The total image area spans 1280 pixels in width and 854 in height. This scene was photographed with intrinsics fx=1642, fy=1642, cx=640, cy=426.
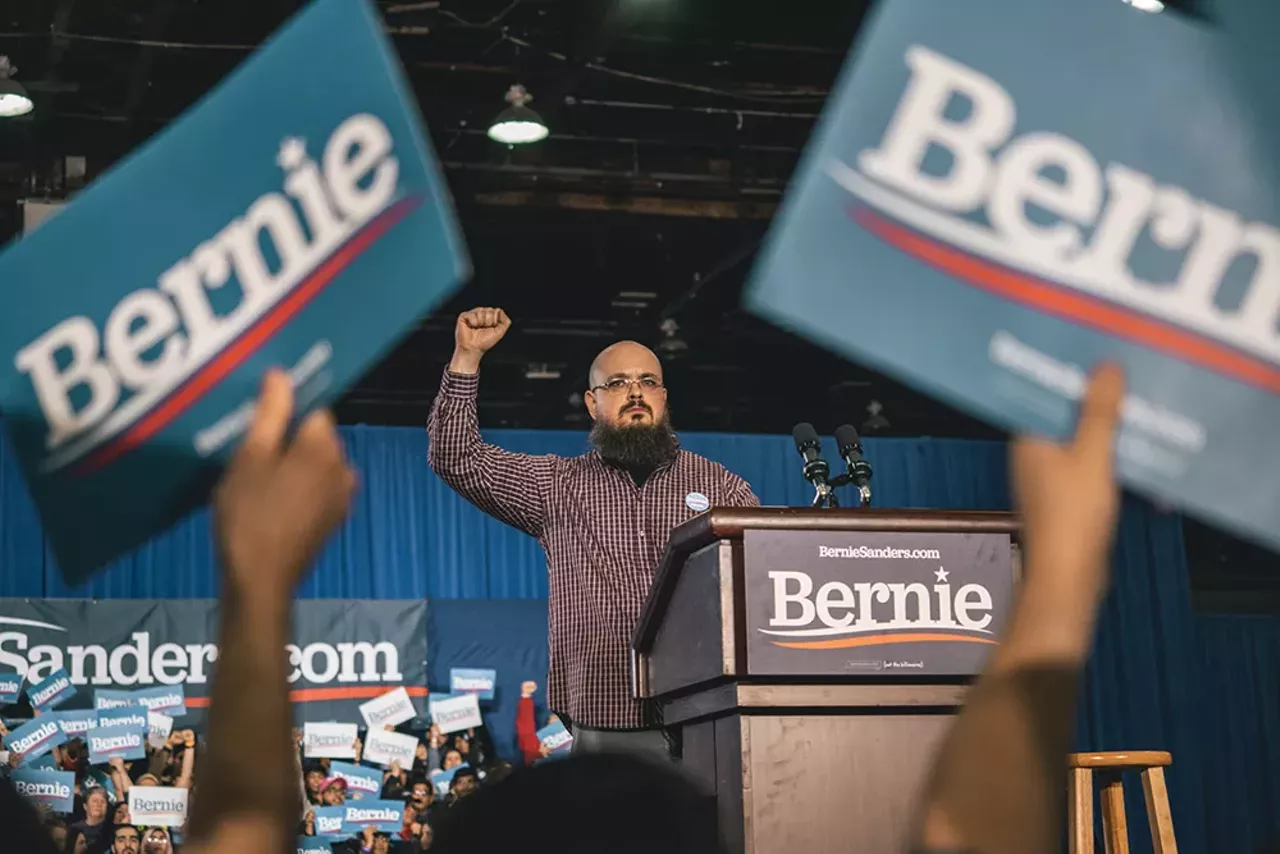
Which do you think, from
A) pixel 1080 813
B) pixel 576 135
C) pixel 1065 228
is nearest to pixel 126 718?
pixel 576 135

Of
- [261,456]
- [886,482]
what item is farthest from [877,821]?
[886,482]

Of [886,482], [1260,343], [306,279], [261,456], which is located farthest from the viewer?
[886,482]

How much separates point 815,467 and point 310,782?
17.2 feet

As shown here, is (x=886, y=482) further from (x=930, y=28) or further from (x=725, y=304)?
(x=930, y=28)

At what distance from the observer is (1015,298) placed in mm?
1098

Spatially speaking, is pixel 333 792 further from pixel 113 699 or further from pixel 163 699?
pixel 113 699

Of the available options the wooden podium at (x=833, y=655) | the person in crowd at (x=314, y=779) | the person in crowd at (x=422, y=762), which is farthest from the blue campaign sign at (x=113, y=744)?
the wooden podium at (x=833, y=655)

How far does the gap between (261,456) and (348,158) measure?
1.34 ft

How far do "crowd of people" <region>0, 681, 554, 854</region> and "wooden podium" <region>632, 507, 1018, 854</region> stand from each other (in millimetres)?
4999

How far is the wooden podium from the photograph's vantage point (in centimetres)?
254

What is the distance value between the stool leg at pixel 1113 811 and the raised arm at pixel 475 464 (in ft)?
5.05

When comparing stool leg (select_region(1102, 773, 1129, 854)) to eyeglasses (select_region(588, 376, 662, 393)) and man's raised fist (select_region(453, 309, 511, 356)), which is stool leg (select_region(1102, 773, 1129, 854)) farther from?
man's raised fist (select_region(453, 309, 511, 356))

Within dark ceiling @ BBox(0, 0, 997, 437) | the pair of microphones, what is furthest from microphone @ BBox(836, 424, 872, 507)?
dark ceiling @ BBox(0, 0, 997, 437)

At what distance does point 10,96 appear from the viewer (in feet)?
20.8
